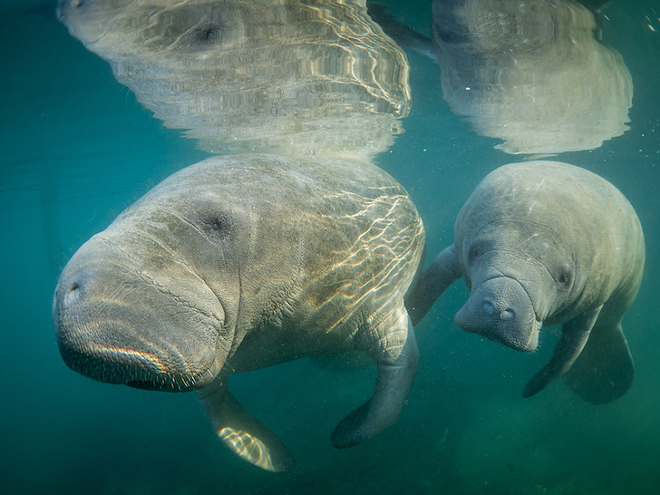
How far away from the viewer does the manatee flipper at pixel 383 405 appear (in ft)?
12.8

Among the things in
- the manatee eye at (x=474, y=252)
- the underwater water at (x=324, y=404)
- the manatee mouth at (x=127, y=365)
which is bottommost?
the underwater water at (x=324, y=404)

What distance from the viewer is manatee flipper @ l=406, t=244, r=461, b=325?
16.8ft

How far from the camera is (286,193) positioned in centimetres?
294

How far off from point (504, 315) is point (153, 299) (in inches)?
92.6

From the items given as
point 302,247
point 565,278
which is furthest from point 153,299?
point 565,278

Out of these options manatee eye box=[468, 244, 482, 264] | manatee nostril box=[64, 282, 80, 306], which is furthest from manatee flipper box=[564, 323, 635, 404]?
manatee nostril box=[64, 282, 80, 306]

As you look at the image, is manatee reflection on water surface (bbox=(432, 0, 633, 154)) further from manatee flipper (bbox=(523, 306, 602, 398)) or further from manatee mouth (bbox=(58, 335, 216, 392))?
manatee mouth (bbox=(58, 335, 216, 392))

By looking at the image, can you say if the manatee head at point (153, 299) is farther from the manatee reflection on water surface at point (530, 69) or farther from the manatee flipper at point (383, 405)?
the manatee reflection on water surface at point (530, 69)

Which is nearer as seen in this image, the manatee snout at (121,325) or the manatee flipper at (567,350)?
the manatee snout at (121,325)

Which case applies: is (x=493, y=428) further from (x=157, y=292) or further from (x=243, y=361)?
(x=157, y=292)

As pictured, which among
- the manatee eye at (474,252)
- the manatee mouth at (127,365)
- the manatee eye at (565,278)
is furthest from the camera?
the manatee eye at (474,252)

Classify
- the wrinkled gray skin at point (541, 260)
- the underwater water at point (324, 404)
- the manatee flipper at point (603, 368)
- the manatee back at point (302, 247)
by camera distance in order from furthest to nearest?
1. the underwater water at point (324, 404)
2. the manatee flipper at point (603, 368)
3. the wrinkled gray skin at point (541, 260)
4. the manatee back at point (302, 247)

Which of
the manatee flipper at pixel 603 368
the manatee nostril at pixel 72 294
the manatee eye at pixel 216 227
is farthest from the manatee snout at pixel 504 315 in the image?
the manatee flipper at pixel 603 368

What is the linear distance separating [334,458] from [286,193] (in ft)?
23.8
